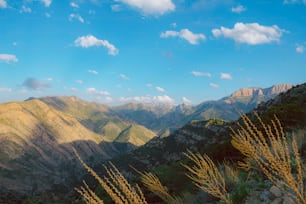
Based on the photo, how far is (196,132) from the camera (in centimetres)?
17925

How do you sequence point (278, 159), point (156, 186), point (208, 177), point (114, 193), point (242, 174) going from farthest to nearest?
point (242, 174) → point (156, 186) → point (208, 177) → point (278, 159) → point (114, 193)

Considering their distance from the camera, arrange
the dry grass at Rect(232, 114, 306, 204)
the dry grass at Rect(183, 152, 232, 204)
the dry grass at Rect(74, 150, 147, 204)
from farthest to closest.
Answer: the dry grass at Rect(183, 152, 232, 204) < the dry grass at Rect(232, 114, 306, 204) < the dry grass at Rect(74, 150, 147, 204)

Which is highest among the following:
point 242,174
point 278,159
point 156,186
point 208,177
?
point 278,159

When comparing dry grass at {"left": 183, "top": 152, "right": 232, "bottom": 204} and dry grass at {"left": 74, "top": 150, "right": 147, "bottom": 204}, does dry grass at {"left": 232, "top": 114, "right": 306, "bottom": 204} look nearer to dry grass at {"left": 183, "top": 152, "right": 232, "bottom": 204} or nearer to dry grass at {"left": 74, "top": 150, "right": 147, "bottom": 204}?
dry grass at {"left": 183, "top": 152, "right": 232, "bottom": 204}

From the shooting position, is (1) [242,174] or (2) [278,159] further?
(1) [242,174]

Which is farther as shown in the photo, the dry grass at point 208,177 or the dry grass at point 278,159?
the dry grass at point 208,177

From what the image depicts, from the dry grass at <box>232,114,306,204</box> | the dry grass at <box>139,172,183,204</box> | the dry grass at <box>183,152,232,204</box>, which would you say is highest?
the dry grass at <box>232,114,306,204</box>

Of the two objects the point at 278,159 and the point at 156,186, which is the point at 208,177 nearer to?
the point at 278,159

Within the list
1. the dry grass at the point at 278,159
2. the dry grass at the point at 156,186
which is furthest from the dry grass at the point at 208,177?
the dry grass at the point at 156,186

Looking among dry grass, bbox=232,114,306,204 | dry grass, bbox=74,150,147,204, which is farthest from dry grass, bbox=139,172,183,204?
dry grass, bbox=74,150,147,204

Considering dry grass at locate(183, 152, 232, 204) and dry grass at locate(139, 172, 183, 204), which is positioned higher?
dry grass at locate(183, 152, 232, 204)

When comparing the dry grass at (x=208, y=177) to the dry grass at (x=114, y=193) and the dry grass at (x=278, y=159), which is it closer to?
the dry grass at (x=278, y=159)

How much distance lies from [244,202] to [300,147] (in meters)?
3.22

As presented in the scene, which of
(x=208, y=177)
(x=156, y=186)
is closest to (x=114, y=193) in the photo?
(x=208, y=177)
